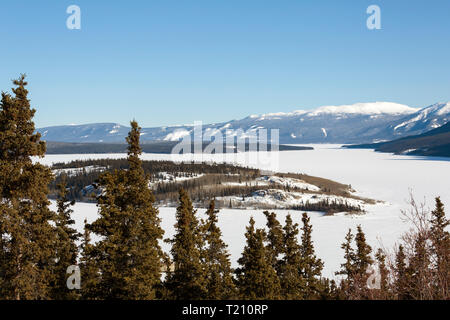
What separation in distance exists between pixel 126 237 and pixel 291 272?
1359 centimetres

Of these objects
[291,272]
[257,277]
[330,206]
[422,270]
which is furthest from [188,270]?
[330,206]

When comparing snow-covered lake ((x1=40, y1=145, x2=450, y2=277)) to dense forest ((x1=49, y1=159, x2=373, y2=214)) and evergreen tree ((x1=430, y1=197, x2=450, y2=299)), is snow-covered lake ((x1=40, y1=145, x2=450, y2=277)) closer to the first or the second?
evergreen tree ((x1=430, y1=197, x2=450, y2=299))

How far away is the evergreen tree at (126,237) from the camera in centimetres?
1928

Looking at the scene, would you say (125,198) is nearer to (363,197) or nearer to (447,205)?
(447,205)

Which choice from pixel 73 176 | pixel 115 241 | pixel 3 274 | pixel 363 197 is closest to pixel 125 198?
pixel 115 241

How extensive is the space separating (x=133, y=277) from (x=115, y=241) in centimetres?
205

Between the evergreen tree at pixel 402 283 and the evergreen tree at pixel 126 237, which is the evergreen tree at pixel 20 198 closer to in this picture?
the evergreen tree at pixel 126 237

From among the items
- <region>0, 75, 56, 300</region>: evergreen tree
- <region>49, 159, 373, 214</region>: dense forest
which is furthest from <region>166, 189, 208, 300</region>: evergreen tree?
<region>49, 159, 373, 214</region>: dense forest

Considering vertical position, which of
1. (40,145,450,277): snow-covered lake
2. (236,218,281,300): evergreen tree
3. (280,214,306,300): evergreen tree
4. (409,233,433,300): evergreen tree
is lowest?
(40,145,450,277): snow-covered lake

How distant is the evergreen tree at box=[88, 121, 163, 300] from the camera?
19281mm

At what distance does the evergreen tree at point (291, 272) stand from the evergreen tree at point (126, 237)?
10690mm

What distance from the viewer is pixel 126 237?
19875 millimetres

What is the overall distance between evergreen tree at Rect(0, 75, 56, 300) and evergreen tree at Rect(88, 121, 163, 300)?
9.10 feet
